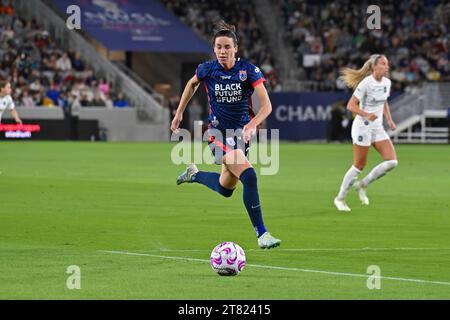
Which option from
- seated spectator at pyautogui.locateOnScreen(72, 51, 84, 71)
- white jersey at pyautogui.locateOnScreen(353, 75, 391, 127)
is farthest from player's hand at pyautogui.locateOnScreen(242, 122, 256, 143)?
seated spectator at pyautogui.locateOnScreen(72, 51, 84, 71)

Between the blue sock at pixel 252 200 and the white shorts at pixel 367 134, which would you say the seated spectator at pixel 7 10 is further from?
the blue sock at pixel 252 200

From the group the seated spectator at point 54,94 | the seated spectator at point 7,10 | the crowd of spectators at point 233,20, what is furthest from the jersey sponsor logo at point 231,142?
the crowd of spectators at point 233,20

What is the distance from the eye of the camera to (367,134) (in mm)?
18812

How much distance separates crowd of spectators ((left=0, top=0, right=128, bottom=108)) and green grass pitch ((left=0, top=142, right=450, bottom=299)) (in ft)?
66.7

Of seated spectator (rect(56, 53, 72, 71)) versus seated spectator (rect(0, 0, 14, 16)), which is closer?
seated spectator (rect(56, 53, 72, 71))

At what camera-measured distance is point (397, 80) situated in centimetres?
5506

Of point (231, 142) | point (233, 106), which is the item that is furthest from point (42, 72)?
point (231, 142)

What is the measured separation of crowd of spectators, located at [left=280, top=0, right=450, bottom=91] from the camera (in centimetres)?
5525

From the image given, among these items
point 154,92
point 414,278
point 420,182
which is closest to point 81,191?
point 420,182

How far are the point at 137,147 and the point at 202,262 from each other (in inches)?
1227

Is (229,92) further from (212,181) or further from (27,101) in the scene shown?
(27,101)

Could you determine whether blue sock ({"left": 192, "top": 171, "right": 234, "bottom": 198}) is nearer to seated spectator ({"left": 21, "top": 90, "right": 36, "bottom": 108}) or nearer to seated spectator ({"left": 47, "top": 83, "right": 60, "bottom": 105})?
seated spectator ({"left": 21, "top": 90, "right": 36, "bottom": 108})

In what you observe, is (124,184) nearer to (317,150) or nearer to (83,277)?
(83,277)

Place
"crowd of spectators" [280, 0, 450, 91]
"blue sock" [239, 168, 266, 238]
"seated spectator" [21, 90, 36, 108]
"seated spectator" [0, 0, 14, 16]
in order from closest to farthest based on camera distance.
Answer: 1. "blue sock" [239, 168, 266, 238]
2. "seated spectator" [21, 90, 36, 108]
3. "seated spectator" [0, 0, 14, 16]
4. "crowd of spectators" [280, 0, 450, 91]
